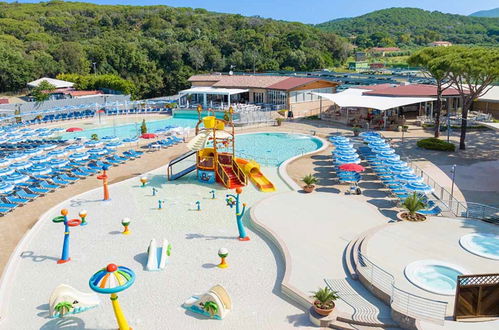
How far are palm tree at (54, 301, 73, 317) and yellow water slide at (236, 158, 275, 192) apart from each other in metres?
10.9

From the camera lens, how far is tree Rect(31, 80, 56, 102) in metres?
45.2

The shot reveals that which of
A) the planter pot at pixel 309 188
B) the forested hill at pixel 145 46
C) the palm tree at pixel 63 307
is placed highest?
the forested hill at pixel 145 46

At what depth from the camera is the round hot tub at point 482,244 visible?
12.6 metres

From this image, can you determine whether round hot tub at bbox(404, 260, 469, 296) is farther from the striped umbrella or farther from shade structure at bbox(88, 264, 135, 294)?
the striped umbrella

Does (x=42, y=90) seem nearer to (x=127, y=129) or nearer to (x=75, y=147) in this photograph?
(x=127, y=129)

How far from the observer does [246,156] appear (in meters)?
26.9

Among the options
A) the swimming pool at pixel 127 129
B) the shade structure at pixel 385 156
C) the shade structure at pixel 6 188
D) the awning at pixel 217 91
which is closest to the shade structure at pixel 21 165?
the shade structure at pixel 6 188

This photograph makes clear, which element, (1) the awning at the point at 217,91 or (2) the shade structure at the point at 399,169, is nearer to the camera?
(2) the shade structure at the point at 399,169

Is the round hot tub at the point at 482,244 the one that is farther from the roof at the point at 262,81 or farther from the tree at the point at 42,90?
the tree at the point at 42,90

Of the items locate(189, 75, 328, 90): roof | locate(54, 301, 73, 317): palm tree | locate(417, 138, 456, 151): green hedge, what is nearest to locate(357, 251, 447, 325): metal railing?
locate(54, 301, 73, 317): palm tree

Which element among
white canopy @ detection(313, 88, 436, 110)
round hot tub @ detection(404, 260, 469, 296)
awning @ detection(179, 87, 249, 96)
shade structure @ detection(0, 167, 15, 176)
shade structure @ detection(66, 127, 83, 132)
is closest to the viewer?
round hot tub @ detection(404, 260, 469, 296)

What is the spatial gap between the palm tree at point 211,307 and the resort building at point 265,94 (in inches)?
1242

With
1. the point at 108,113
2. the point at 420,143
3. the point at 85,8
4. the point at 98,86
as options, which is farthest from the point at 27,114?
the point at 85,8

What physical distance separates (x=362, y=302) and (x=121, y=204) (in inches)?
454
